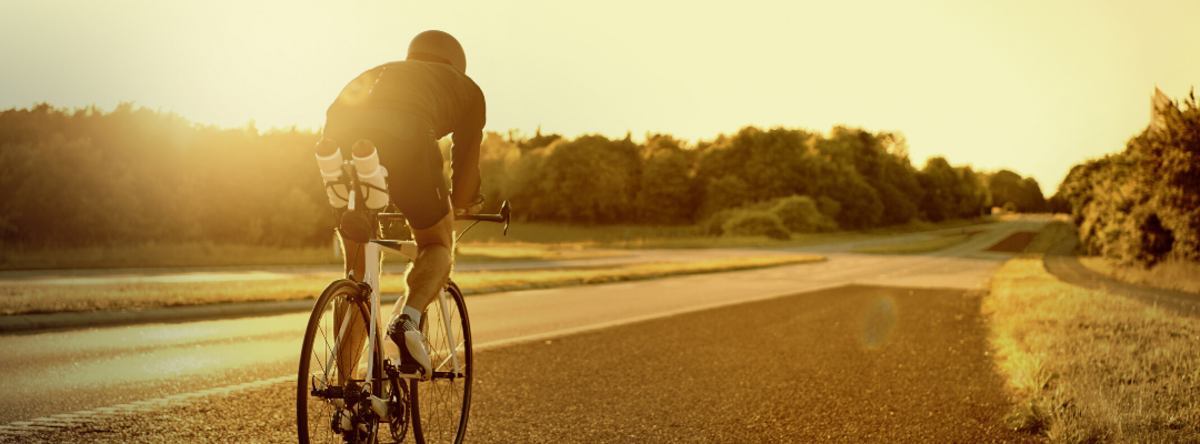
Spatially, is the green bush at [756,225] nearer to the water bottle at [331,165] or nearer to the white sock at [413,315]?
the white sock at [413,315]

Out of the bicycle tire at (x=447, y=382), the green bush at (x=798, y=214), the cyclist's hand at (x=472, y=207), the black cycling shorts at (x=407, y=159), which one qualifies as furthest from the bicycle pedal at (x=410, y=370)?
the green bush at (x=798, y=214)

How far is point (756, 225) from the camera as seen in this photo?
68.1 meters

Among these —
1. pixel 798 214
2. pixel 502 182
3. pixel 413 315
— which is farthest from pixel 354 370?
pixel 502 182

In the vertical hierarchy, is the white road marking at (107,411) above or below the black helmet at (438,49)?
below

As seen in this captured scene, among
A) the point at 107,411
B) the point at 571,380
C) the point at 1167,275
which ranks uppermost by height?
the point at 107,411

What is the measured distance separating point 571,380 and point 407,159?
142 inches

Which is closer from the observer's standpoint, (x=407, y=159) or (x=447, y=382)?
(x=407, y=159)

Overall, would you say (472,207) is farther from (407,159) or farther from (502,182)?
(502,182)

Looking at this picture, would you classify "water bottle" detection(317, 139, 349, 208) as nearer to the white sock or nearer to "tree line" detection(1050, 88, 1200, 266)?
the white sock

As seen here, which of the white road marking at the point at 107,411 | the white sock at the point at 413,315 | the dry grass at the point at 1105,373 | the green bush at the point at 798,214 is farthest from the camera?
the green bush at the point at 798,214

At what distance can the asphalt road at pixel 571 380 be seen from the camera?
4254 millimetres

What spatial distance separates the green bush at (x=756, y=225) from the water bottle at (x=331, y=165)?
65.4m

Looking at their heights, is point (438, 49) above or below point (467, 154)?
above

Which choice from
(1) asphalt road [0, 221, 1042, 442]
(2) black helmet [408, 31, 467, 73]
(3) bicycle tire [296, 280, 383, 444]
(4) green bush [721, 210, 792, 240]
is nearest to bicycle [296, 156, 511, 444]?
(3) bicycle tire [296, 280, 383, 444]
